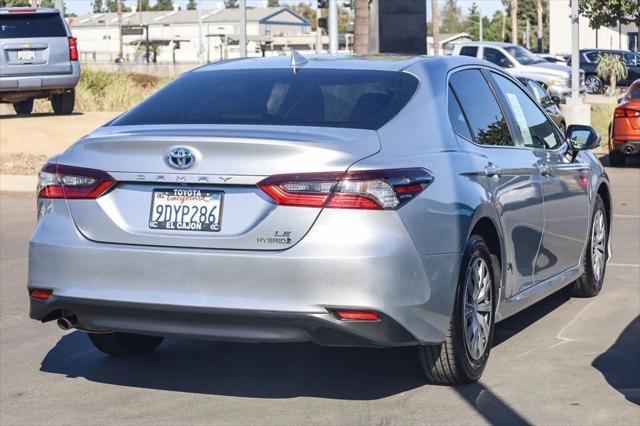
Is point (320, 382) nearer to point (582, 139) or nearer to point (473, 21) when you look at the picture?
point (582, 139)

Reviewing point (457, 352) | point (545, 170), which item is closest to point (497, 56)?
point (545, 170)

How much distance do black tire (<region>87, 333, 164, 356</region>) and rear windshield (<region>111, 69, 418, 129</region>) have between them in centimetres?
128

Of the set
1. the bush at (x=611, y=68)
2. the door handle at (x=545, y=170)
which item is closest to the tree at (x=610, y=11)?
the bush at (x=611, y=68)

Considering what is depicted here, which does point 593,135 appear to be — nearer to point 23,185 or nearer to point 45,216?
point 45,216

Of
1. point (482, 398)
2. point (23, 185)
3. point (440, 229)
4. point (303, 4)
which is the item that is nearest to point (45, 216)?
point (440, 229)

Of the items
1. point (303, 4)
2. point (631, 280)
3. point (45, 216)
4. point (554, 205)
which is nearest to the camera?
point (45, 216)

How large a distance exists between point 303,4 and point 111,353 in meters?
164

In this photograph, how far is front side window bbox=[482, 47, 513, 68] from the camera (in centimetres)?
3450

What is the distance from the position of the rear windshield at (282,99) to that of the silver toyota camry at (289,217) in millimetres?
13

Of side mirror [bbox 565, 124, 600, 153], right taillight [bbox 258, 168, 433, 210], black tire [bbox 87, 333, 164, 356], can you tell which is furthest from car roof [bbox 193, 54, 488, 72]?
black tire [bbox 87, 333, 164, 356]

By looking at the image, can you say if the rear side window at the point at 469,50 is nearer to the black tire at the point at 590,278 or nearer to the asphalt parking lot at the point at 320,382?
the black tire at the point at 590,278

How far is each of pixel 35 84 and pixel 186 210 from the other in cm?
1860

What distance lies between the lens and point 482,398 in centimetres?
625

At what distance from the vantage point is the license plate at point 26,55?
2344cm
